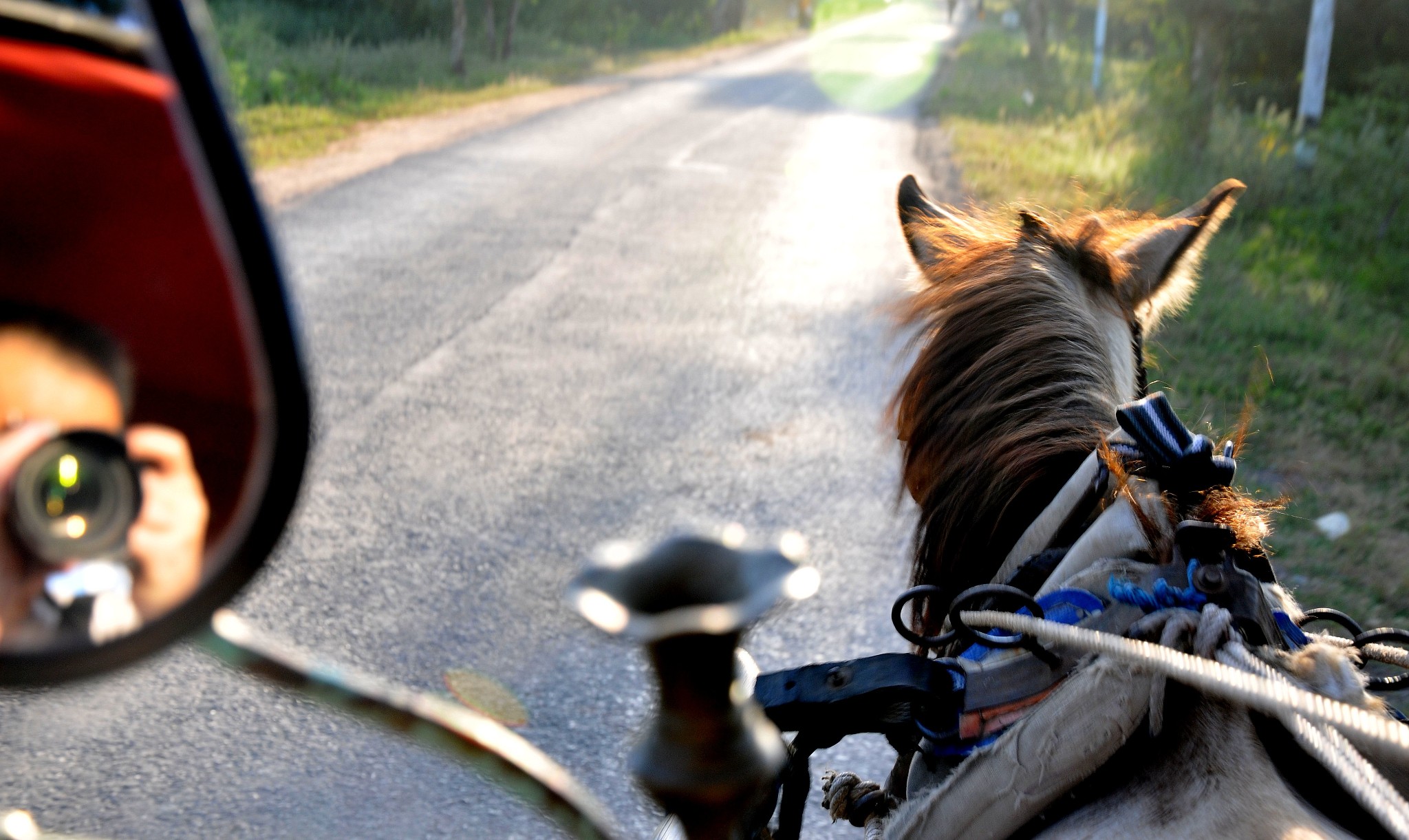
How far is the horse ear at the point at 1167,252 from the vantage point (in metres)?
2.13

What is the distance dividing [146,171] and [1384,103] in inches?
473

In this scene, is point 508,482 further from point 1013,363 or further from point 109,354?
point 109,354

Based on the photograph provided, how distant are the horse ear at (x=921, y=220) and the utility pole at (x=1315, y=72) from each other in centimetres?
928

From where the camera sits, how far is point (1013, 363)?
72.0 inches

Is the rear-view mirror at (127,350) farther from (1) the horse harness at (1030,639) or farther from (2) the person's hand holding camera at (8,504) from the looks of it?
(1) the horse harness at (1030,639)

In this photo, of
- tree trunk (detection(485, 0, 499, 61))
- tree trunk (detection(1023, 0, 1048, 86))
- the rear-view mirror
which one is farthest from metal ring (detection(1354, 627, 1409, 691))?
tree trunk (detection(1023, 0, 1048, 86))

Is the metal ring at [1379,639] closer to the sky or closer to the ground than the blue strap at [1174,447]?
closer to the ground

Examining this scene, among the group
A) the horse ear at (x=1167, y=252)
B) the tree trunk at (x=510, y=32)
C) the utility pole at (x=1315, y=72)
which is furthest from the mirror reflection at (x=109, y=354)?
the tree trunk at (x=510, y=32)

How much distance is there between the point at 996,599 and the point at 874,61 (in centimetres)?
3236

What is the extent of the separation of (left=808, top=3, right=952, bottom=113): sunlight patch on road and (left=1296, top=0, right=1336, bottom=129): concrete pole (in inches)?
359

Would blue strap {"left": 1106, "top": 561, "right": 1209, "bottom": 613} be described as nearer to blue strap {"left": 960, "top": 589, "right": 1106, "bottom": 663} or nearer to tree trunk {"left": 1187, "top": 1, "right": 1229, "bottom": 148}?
blue strap {"left": 960, "top": 589, "right": 1106, "bottom": 663}

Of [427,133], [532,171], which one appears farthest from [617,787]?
[427,133]

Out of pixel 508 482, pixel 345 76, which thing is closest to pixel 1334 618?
pixel 508 482

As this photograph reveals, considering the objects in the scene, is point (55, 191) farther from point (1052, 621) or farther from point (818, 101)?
point (818, 101)
